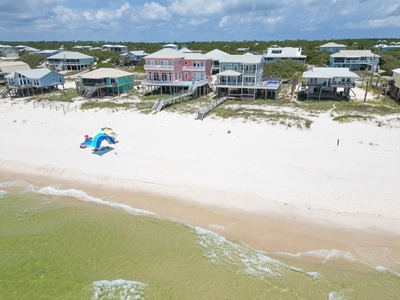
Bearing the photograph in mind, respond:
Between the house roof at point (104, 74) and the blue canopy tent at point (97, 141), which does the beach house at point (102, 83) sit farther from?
the blue canopy tent at point (97, 141)

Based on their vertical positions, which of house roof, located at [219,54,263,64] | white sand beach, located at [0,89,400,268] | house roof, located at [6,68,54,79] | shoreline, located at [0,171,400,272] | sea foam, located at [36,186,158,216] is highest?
house roof, located at [219,54,263,64]

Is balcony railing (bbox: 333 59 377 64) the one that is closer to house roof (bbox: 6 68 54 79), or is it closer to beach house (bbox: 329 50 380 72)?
beach house (bbox: 329 50 380 72)

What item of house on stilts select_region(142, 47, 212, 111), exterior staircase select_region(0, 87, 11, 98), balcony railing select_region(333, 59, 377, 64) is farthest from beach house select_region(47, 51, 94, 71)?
balcony railing select_region(333, 59, 377, 64)

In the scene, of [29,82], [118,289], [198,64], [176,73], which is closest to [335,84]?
[198,64]

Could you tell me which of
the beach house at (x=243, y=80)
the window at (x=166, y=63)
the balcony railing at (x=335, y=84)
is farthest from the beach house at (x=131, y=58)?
the balcony railing at (x=335, y=84)

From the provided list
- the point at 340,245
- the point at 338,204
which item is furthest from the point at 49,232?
the point at 338,204
